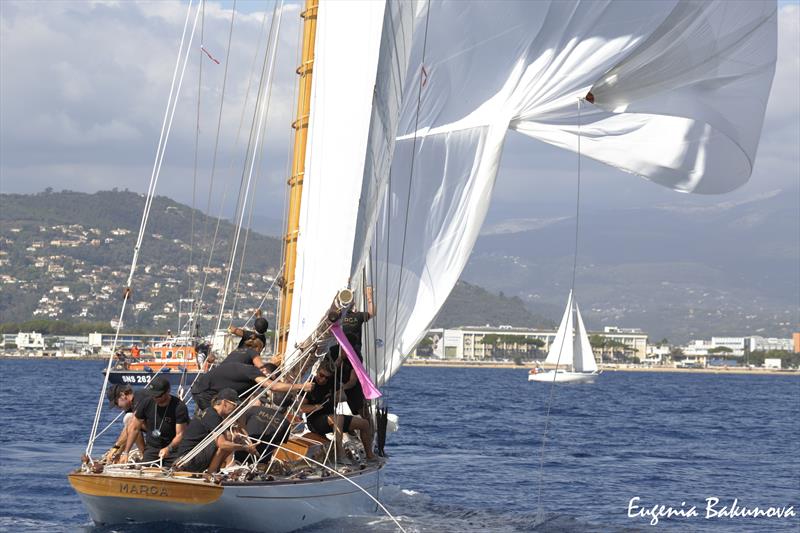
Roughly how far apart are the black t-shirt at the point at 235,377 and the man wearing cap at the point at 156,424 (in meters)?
0.48

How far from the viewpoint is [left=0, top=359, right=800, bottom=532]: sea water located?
55.3ft

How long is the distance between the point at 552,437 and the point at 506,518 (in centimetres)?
1526

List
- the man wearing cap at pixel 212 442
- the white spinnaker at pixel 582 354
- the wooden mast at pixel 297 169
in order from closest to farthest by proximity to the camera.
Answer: the man wearing cap at pixel 212 442 → the wooden mast at pixel 297 169 → the white spinnaker at pixel 582 354

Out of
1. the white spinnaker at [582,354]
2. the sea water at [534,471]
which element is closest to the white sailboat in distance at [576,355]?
the white spinnaker at [582,354]

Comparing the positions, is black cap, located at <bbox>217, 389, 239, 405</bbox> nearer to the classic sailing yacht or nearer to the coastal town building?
the classic sailing yacht

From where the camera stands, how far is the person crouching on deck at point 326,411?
1463cm

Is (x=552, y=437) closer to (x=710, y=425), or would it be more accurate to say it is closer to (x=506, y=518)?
(x=710, y=425)

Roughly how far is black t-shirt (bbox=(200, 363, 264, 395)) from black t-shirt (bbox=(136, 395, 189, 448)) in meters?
0.47

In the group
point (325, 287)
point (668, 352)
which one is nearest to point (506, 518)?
point (325, 287)

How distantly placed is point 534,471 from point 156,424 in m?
10.9

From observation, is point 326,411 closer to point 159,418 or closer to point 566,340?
point 159,418

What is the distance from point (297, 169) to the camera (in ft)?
55.6

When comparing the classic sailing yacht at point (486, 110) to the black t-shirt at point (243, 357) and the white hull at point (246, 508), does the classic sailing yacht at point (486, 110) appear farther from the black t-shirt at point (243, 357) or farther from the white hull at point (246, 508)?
the white hull at point (246, 508)

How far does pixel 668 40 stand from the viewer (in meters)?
16.3
